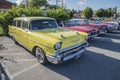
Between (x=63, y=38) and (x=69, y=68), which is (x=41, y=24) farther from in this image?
(x=69, y=68)

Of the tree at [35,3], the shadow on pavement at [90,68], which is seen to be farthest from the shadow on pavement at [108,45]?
the tree at [35,3]

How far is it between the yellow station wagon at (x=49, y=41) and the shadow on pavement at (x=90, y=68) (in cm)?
38

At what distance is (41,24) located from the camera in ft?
20.9

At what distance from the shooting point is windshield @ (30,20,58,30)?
6.12 meters

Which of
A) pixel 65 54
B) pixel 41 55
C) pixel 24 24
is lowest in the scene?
pixel 41 55

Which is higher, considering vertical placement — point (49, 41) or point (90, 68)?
point (49, 41)

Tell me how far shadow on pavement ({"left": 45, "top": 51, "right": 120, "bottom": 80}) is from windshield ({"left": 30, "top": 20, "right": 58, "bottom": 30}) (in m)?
1.74

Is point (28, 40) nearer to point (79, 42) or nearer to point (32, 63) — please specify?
point (32, 63)

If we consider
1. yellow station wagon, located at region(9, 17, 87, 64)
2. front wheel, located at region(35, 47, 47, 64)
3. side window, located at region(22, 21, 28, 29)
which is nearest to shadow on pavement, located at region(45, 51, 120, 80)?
front wheel, located at region(35, 47, 47, 64)

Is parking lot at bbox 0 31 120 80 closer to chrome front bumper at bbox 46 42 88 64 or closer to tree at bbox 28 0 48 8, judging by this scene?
chrome front bumper at bbox 46 42 88 64

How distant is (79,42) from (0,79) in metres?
3.44

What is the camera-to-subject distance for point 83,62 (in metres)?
5.79

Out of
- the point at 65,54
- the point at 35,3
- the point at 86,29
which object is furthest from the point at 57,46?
the point at 35,3

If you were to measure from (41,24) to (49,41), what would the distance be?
1728mm
